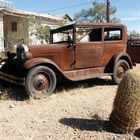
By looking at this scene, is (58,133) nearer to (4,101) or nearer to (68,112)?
(68,112)

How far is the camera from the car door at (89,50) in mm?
9266

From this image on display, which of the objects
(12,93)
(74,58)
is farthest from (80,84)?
(12,93)

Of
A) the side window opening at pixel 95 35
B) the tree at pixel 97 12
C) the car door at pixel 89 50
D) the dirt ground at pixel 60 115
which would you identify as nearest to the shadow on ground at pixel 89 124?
the dirt ground at pixel 60 115

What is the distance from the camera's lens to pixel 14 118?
6598 mm

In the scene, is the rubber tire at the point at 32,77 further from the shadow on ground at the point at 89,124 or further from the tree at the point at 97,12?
A: the tree at the point at 97,12

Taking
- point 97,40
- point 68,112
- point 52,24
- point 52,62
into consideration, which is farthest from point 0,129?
point 52,24

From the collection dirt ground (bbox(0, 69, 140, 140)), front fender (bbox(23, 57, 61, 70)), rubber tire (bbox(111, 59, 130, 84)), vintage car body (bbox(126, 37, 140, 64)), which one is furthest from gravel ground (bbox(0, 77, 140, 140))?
vintage car body (bbox(126, 37, 140, 64))

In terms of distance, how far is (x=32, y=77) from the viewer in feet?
26.8

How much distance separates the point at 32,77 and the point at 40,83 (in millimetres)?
258

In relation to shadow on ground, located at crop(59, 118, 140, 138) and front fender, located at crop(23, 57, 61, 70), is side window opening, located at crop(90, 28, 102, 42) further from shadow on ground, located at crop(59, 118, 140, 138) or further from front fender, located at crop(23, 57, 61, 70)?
shadow on ground, located at crop(59, 118, 140, 138)

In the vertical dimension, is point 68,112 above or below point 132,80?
below

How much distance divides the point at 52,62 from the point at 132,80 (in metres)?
3.20

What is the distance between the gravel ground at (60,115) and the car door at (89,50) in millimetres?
708

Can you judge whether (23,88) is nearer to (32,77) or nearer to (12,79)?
(12,79)
